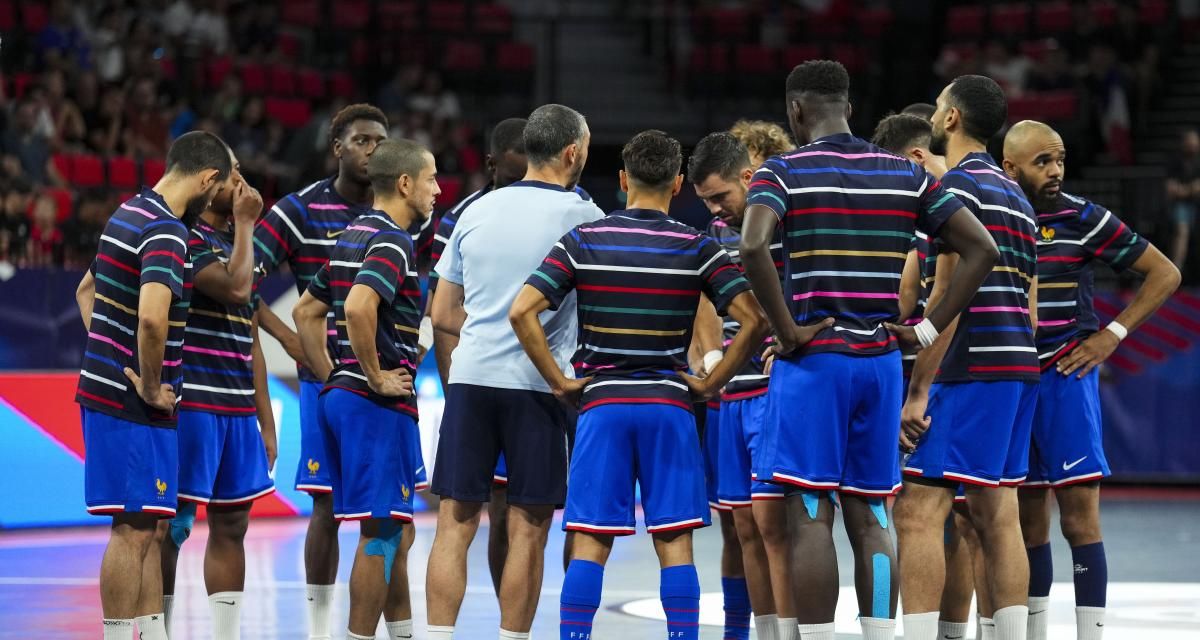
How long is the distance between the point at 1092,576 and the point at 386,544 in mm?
2820

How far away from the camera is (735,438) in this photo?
6.66m

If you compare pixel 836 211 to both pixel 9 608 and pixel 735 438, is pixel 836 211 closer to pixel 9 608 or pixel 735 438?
pixel 735 438

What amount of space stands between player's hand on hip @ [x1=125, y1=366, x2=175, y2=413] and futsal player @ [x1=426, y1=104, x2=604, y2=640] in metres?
1.01

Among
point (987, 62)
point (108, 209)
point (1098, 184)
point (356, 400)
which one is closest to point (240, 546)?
point (356, 400)

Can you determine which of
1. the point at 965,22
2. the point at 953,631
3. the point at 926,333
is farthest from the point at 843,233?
the point at 965,22

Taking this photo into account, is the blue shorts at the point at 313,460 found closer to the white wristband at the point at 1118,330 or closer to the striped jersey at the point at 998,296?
the striped jersey at the point at 998,296

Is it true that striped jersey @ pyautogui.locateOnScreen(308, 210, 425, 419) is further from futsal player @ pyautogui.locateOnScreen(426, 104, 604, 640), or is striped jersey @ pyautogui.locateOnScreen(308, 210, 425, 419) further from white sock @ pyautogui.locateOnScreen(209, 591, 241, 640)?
white sock @ pyautogui.locateOnScreen(209, 591, 241, 640)

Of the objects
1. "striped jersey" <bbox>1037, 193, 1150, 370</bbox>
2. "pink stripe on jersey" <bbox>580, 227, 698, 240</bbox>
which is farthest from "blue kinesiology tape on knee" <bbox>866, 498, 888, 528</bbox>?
"striped jersey" <bbox>1037, 193, 1150, 370</bbox>

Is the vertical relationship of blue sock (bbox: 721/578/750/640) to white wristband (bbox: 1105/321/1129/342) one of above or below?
below

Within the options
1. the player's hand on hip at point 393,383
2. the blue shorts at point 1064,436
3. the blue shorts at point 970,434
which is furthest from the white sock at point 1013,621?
the player's hand on hip at point 393,383

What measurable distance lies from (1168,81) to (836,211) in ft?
54.4

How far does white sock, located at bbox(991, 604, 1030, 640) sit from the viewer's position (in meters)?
6.13

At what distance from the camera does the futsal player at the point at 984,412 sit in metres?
6.11

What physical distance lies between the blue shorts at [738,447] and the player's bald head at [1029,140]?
56.0 inches
